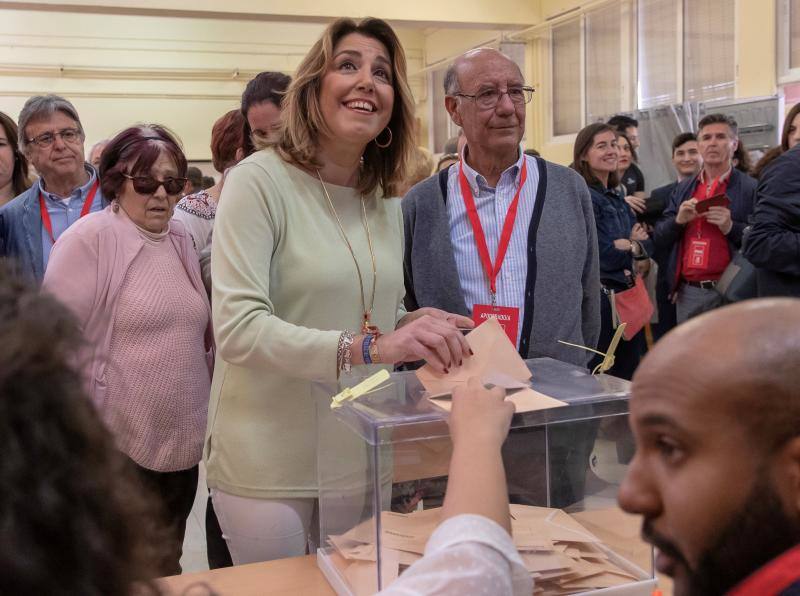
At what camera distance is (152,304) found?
215 centimetres

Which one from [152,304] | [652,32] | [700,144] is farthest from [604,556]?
[652,32]

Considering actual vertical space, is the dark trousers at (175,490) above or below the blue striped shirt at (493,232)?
below

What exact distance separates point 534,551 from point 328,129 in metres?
0.91

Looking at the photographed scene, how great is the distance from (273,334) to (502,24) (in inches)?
341

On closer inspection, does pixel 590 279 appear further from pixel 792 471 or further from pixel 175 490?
pixel 792 471

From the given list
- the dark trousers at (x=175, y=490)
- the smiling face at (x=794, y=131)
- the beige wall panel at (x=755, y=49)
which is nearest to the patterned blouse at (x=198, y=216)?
the dark trousers at (x=175, y=490)

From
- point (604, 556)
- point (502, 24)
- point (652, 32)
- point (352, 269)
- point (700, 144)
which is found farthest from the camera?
point (502, 24)

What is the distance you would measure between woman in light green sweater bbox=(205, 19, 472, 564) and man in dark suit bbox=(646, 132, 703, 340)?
3.33m

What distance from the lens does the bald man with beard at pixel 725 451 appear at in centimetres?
68

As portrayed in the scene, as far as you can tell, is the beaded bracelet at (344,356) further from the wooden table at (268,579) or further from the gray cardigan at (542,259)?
the gray cardigan at (542,259)

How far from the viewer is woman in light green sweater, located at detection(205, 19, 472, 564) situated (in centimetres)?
152

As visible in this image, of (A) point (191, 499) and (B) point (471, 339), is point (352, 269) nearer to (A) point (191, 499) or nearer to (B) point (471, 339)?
(B) point (471, 339)

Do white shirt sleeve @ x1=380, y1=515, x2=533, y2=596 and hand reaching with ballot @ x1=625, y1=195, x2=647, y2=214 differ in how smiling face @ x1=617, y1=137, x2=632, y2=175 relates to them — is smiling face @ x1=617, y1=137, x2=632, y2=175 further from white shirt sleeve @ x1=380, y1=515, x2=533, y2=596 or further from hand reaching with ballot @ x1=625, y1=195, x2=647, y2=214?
white shirt sleeve @ x1=380, y1=515, x2=533, y2=596

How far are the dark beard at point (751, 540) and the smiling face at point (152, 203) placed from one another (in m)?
1.87
